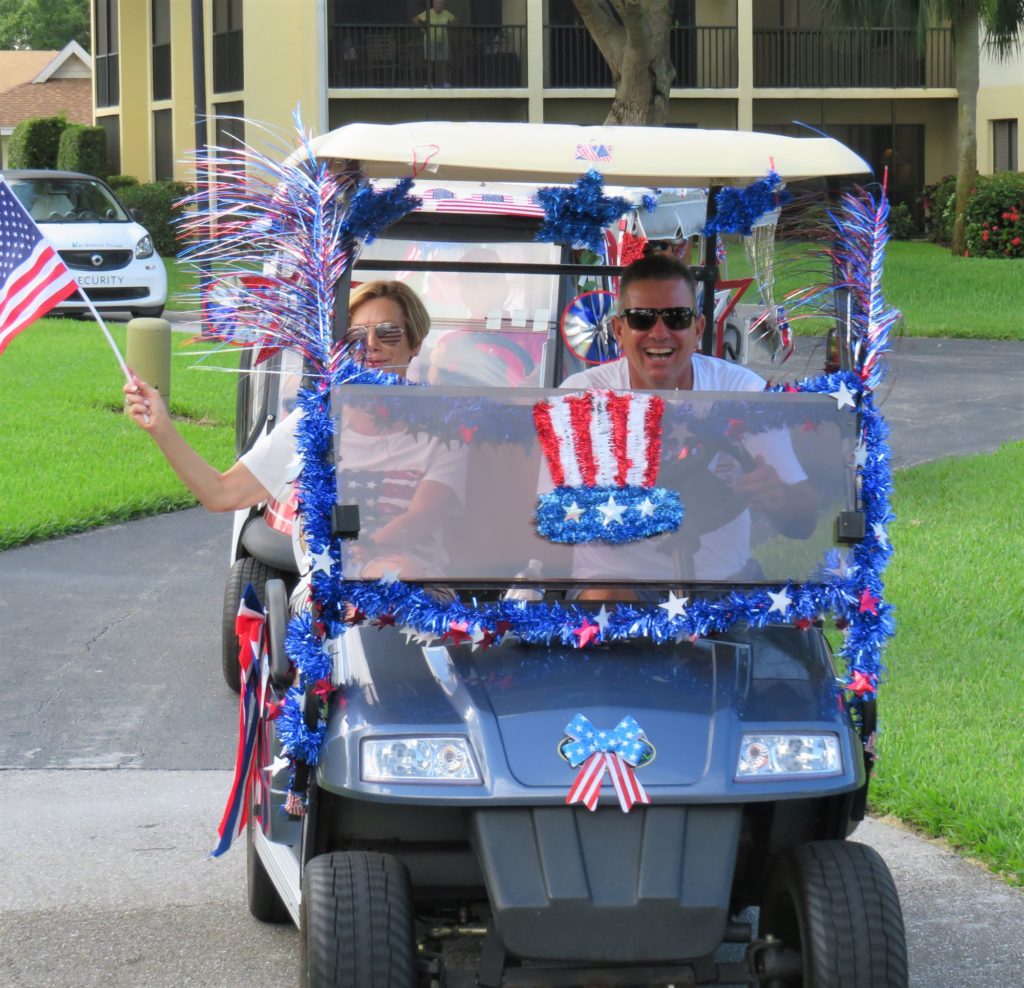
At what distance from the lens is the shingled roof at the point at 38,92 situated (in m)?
53.2

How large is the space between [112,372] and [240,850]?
10.5 m

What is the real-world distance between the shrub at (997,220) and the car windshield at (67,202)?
1280 centimetres

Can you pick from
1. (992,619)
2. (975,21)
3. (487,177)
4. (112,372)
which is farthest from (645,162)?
(975,21)

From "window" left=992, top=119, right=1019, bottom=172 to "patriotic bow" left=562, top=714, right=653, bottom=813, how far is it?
31.5m

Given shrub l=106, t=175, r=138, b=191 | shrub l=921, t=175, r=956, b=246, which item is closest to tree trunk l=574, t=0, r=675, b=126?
shrub l=921, t=175, r=956, b=246

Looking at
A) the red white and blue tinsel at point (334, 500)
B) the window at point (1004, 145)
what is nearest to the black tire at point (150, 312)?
the red white and blue tinsel at point (334, 500)

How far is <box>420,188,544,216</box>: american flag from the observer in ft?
18.4

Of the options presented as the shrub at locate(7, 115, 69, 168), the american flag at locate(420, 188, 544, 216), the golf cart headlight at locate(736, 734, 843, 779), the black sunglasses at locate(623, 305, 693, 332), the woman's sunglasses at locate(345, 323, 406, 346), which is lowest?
the golf cart headlight at locate(736, 734, 843, 779)

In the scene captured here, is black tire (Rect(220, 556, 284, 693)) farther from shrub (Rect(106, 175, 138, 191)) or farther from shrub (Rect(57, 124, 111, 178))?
shrub (Rect(57, 124, 111, 178))

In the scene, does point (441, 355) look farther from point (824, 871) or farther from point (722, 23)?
point (722, 23)

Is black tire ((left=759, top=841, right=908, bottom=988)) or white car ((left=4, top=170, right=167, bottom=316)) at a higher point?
white car ((left=4, top=170, right=167, bottom=316))

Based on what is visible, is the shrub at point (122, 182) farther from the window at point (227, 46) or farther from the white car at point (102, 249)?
the white car at point (102, 249)

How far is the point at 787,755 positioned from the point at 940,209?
28.9m

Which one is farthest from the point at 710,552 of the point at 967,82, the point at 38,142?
the point at 38,142
